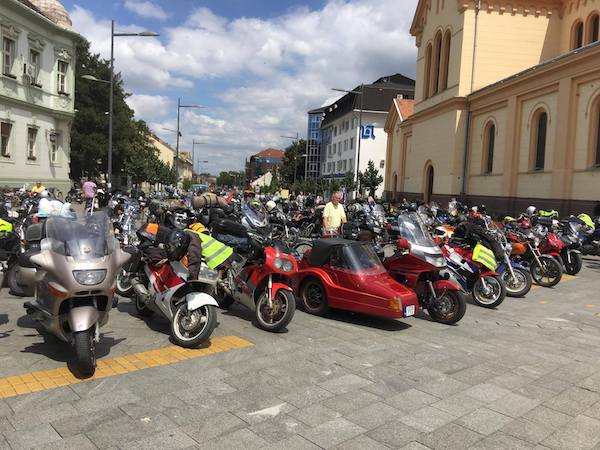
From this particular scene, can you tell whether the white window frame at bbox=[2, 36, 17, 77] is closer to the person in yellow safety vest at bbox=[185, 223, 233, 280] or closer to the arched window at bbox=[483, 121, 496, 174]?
the arched window at bbox=[483, 121, 496, 174]

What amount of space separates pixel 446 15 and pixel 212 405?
106 ft

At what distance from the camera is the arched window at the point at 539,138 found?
24.4 meters

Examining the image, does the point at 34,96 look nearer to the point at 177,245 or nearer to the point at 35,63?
the point at 35,63

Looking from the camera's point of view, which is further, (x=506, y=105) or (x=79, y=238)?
(x=506, y=105)

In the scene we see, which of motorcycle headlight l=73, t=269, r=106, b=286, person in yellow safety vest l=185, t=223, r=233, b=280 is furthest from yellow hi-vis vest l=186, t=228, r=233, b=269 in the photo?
→ motorcycle headlight l=73, t=269, r=106, b=286

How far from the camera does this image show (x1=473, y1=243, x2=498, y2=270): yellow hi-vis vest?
8445 millimetres

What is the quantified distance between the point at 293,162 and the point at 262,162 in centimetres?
6712

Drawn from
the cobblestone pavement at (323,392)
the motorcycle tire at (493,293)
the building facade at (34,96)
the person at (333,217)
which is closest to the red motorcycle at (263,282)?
the cobblestone pavement at (323,392)

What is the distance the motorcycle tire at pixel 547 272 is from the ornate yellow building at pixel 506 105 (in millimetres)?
11596

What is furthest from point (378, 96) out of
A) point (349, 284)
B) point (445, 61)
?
point (349, 284)

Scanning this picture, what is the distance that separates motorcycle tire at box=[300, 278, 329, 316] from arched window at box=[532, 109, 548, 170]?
20.2 metres

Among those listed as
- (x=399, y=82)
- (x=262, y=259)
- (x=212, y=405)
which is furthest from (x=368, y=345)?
(x=399, y=82)

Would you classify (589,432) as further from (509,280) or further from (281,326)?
(509,280)

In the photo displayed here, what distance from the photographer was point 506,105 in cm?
2664
